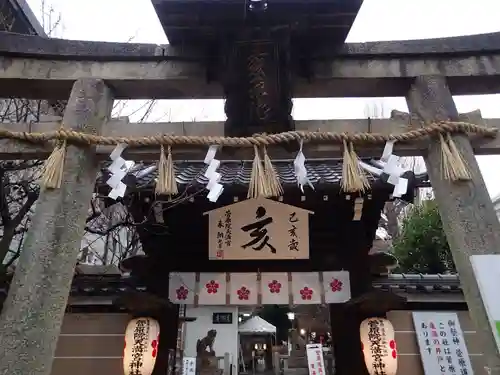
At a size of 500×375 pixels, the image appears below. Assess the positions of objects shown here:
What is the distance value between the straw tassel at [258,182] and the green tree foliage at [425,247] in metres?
9.27

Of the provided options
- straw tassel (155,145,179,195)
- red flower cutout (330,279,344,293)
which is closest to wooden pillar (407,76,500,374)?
straw tassel (155,145,179,195)

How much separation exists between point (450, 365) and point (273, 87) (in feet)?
19.1

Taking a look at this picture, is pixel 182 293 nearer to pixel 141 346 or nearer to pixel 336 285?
pixel 141 346

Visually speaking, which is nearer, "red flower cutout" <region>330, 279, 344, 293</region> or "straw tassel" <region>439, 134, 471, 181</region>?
"straw tassel" <region>439, 134, 471, 181</region>

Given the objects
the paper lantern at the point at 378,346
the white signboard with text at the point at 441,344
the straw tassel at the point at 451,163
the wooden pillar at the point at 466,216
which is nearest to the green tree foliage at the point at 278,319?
the white signboard with text at the point at 441,344

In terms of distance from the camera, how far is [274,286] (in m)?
5.86

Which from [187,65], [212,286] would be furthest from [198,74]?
[212,286]

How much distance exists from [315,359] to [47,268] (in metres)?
9.36

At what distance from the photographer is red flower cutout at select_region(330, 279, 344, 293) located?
231 inches

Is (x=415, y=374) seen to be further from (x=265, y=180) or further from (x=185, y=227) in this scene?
(x=265, y=180)

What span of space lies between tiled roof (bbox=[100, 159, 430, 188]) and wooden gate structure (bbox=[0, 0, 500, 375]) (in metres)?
1.52

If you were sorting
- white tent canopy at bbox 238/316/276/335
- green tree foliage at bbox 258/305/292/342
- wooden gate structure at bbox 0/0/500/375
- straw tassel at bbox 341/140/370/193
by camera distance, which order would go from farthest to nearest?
green tree foliage at bbox 258/305/292/342
white tent canopy at bbox 238/316/276/335
straw tassel at bbox 341/140/370/193
wooden gate structure at bbox 0/0/500/375

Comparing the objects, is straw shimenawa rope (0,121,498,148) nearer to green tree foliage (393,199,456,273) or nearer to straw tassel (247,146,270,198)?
straw tassel (247,146,270,198)

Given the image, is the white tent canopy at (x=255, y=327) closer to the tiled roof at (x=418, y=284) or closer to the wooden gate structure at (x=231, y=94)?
the tiled roof at (x=418, y=284)
